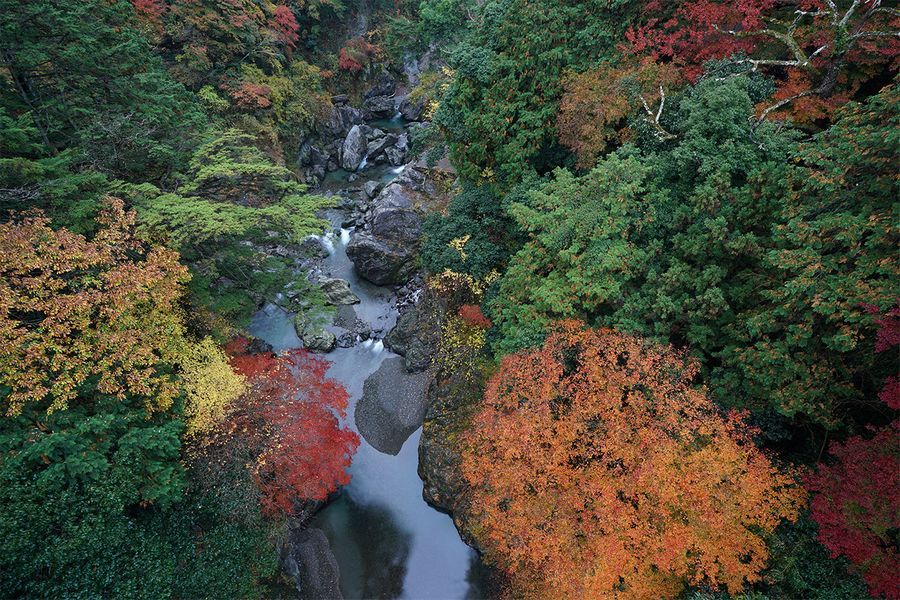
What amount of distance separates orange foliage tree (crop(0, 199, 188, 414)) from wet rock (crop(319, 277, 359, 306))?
11710mm

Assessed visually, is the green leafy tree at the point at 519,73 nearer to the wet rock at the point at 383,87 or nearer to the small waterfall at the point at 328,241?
the small waterfall at the point at 328,241

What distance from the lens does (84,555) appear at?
955 centimetres

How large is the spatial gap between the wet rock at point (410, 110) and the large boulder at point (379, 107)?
0.93 m

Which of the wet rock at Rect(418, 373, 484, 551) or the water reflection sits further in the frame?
the wet rock at Rect(418, 373, 484, 551)

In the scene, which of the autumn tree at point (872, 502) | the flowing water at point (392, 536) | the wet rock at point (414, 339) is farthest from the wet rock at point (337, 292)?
the autumn tree at point (872, 502)

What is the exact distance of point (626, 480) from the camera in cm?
1020

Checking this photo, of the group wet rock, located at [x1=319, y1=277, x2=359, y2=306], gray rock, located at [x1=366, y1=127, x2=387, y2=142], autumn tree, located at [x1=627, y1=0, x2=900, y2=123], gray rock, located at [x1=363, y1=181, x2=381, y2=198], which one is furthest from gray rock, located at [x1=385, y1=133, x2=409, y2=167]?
autumn tree, located at [x1=627, y1=0, x2=900, y2=123]

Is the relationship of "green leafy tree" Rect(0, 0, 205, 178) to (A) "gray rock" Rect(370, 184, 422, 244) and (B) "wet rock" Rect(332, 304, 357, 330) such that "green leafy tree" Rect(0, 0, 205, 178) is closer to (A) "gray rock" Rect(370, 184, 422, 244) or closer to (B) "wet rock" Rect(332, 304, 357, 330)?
(B) "wet rock" Rect(332, 304, 357, 330)

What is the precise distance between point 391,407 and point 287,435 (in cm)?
618

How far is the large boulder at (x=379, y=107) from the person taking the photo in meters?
38.6

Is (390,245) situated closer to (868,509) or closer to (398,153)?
(398,153)

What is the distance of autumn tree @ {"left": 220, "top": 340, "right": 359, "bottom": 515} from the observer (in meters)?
13.2

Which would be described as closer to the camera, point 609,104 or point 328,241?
point 609,104

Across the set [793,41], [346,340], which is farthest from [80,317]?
[793,41]
